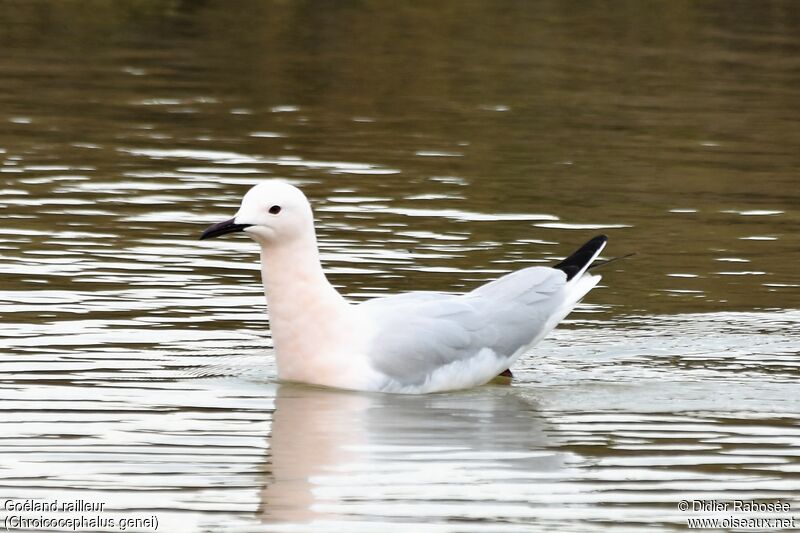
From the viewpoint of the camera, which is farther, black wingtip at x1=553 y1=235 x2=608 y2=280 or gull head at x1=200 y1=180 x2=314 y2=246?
black wingtip at x1=553 y1=235 x2=608 y2=280

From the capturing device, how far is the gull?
33.1 feet

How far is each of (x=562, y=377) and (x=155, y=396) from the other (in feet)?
8.11

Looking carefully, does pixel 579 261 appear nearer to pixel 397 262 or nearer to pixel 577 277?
pixel 577 277

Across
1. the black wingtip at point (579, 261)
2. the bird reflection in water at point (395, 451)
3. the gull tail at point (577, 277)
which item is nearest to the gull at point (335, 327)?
the bird reflection in water at point (395, 451)

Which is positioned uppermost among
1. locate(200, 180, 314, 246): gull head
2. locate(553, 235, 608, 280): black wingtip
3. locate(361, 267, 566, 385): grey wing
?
locate(200, 180, 314, 246): gull head

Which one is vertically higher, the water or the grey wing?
the grey wing

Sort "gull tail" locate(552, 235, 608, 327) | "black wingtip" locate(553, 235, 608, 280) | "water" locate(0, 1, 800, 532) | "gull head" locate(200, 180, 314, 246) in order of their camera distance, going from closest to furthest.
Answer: "water" locate(0, 1, 800, 532) < "gull head" locate(200, 180, 314, 246) < "gull tail" locate(552, 235, 608, 327) < "black wingtip" locate(553, 235, 608, 280)

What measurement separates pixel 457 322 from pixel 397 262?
306 centimetres

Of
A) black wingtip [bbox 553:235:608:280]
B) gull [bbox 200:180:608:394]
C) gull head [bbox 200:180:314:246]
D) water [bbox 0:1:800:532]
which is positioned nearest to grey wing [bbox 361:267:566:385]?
gull [bbox 200:180:608:394]

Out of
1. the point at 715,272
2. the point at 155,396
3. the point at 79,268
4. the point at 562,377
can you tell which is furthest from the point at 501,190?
the point at 155,396

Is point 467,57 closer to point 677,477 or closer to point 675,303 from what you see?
point 675,303

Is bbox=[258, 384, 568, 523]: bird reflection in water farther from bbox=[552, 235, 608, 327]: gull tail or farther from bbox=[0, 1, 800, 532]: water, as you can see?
bbox=[552, 235, 608, 327]: gull tail

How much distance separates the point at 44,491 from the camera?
809cm

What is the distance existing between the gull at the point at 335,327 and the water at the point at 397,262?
170mm
